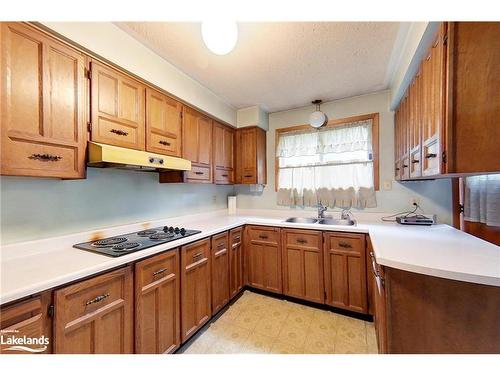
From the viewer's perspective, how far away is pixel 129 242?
143 cm

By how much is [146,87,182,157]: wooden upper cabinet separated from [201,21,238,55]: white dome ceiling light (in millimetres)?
781

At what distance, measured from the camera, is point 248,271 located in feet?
7.92

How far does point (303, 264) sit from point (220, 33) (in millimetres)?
2081

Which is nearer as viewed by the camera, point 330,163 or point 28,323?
point 28,323

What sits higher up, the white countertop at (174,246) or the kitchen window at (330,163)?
the kitchen window at (330,163)

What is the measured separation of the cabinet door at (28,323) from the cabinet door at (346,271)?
200cm

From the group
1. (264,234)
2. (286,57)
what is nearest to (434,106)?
(286,57)

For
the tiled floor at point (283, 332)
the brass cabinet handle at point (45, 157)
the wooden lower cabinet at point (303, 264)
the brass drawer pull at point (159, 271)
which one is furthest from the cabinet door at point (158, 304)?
the wooden lower cabinet at point (303, 264)

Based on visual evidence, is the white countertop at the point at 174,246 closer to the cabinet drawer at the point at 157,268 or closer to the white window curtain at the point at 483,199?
the cabinet drawer at the point at 157,268

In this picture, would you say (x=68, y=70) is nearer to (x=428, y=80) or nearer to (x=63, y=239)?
(x=63, y=239)

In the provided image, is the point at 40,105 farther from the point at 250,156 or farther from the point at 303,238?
the point at 303,238

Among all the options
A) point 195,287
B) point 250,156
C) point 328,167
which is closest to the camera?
point 195,287

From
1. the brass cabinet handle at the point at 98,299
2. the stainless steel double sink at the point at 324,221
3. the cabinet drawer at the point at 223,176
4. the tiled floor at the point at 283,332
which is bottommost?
the tiled floor at the point at 283,332

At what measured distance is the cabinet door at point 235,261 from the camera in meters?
2.15
